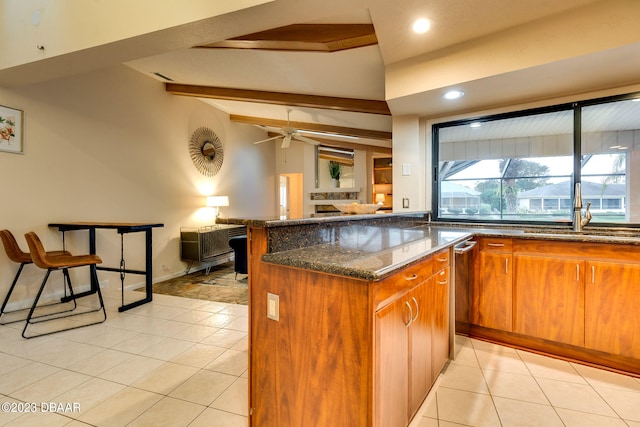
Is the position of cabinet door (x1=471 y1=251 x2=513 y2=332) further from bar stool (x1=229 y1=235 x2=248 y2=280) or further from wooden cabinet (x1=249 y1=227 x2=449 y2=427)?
bar stool (x1=229 y1=235 x2=248 y2=280)

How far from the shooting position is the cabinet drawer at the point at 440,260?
1.74m

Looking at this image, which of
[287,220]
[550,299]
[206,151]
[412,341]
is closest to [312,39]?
[287,220]

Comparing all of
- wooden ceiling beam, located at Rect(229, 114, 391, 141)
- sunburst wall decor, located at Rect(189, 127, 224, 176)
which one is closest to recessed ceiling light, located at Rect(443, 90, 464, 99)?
wooden ceiling beam, located at Rect(229, 114, 391, 141)

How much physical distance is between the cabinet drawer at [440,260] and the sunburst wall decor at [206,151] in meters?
4.63

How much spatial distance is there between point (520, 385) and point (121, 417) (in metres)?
2.39

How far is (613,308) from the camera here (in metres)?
2.02

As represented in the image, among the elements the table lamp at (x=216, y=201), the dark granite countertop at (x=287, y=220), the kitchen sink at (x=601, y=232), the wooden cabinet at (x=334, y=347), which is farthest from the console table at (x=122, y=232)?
the kitchen sink at (x=601, y=232)

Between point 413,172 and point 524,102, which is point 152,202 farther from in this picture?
point 524,102

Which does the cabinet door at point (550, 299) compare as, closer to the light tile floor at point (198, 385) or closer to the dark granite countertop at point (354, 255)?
the light tile floor at point (198, 385)

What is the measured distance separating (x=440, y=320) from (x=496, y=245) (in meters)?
1.02

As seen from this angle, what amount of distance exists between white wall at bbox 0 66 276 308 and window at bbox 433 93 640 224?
401 cm

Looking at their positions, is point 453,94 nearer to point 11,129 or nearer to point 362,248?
point 362,248

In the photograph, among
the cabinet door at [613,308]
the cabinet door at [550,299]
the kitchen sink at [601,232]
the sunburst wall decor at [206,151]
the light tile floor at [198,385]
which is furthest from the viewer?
the sunburst wall decor at [206,151]

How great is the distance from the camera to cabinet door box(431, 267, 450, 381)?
1.74 meters
